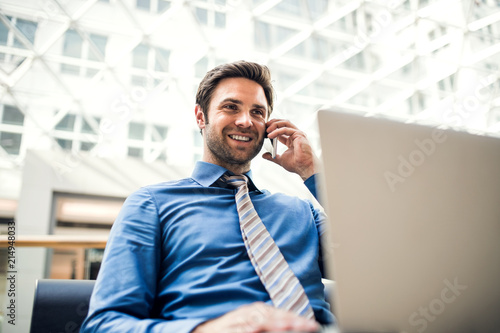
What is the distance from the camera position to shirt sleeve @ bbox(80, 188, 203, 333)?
4.08 ft

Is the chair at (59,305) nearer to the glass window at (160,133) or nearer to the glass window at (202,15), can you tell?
the glass window at (202,15)

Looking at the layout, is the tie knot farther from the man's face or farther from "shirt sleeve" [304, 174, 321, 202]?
"shirt sleeve" [304, 174, 321, 202]

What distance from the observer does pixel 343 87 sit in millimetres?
15172

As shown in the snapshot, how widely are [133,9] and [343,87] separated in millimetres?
8810

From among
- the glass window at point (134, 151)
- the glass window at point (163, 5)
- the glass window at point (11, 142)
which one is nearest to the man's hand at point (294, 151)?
the glass window at point (163, 5)

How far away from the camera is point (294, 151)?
2.08m

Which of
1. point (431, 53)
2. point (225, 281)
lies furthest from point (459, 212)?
point (431, 53)

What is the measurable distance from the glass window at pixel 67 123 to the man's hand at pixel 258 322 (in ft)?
45.7

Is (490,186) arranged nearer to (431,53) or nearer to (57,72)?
(57,72)

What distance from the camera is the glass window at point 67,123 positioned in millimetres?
13180

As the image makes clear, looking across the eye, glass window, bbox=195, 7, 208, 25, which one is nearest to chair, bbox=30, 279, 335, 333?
the eye

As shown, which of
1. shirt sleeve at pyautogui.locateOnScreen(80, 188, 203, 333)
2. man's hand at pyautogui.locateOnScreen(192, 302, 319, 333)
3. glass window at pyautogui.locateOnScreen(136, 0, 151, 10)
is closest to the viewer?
man's hand at pyautogui.locateOnScreen(192, 302, 319, 333)

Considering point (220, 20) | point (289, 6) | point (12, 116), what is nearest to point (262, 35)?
point (289, 6)

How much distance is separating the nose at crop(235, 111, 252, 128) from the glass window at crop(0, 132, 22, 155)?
1426 centimetres
